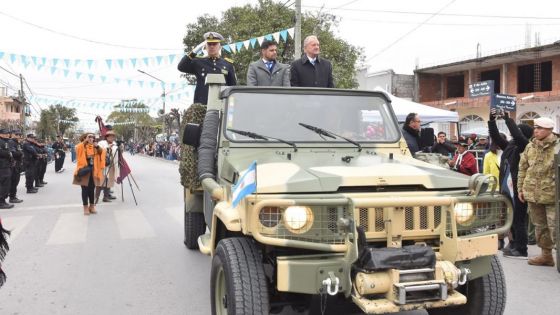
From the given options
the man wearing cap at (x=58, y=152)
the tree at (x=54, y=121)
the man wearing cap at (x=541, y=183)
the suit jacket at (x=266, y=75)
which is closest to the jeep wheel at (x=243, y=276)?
the suit jacket at (x=266, y=75)

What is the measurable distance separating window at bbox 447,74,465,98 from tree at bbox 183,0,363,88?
31.8 feet

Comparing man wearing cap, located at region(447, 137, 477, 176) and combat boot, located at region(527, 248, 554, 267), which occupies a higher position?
man wearing cap, located at region(447, 137, 477, 176)

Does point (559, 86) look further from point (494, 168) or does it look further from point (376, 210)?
point (376, 210)

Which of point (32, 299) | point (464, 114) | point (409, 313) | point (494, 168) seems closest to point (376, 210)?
point (409, 313)

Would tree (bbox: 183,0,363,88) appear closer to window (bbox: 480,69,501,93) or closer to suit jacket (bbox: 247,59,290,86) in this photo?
window (bbox: 480,69,501,93)

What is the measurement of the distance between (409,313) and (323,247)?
1.72 m

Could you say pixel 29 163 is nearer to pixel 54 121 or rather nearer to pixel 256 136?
pixel 256 136

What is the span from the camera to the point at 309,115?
4.37 meters

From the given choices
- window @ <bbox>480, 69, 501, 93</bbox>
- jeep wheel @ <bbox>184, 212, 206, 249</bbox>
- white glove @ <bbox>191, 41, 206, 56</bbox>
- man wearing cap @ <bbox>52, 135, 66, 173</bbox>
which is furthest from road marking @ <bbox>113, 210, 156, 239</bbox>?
window @ <bbox>480, 69, 501, 93</bbox>

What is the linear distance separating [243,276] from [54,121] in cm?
7240

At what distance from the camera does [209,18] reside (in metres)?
25.0

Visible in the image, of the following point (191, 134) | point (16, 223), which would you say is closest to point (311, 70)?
point (191, 134)

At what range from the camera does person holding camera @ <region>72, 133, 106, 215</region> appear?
9641mm

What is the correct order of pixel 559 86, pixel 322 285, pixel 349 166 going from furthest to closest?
pixel 559 86 → pixel 349 166 → pixel 322 285
